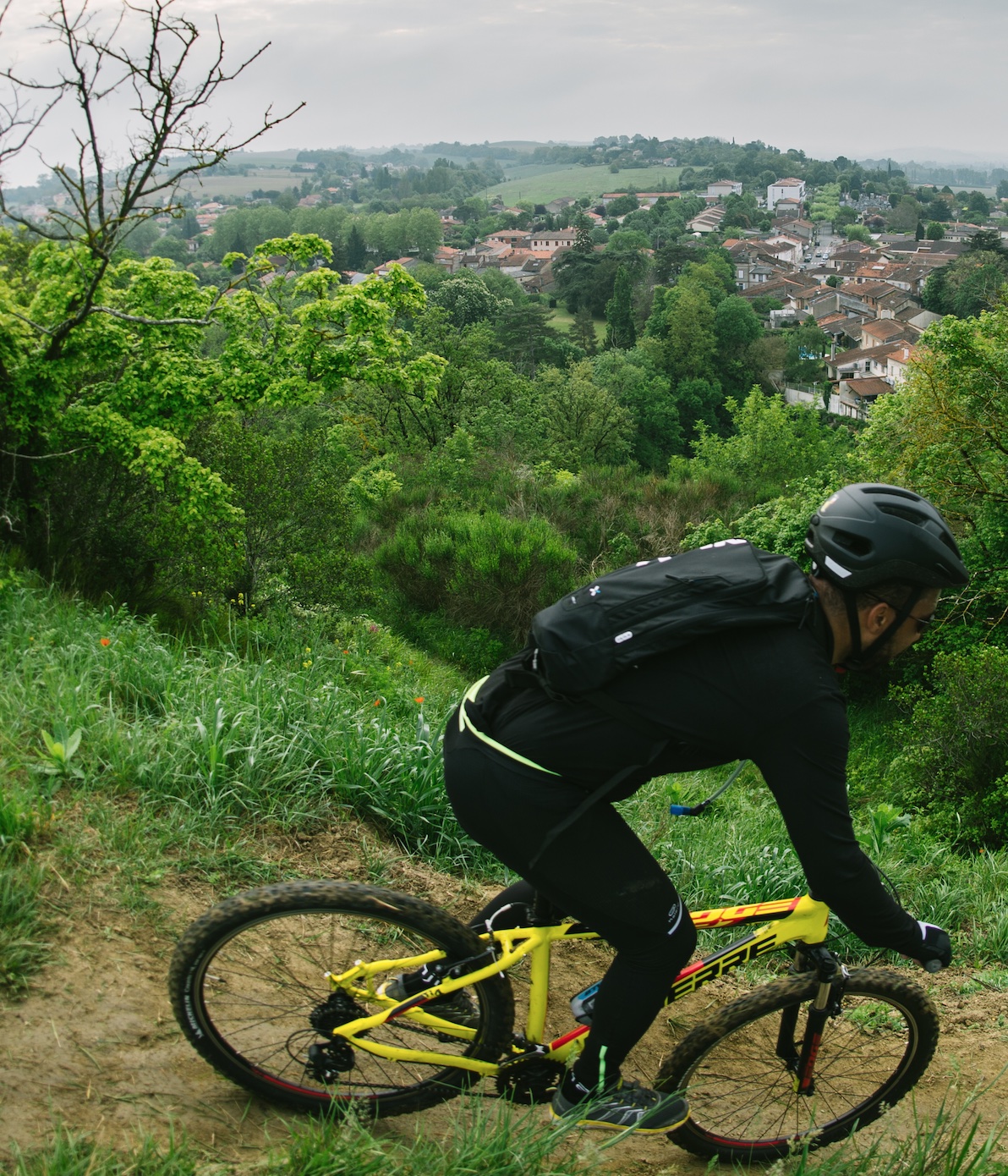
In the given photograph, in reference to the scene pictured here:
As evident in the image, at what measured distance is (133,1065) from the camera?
252cm

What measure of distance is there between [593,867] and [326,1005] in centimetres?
85

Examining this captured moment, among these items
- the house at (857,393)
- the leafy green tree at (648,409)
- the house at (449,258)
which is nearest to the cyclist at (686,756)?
the leafy green tree at (648,409)

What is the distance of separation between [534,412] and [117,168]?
2652cm

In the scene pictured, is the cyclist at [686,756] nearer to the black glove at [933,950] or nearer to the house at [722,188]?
the black glove at [933,950]

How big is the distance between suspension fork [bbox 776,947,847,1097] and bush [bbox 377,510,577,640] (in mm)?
15002

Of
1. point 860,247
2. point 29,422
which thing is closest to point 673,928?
point 29,422

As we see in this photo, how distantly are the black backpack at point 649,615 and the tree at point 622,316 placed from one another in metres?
74.1

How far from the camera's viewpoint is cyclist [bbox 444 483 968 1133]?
6.92ft

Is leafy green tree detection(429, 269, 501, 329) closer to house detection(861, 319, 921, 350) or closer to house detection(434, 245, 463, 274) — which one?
house detection(861, 319, 921, 350)

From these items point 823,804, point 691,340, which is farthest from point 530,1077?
point 691,340

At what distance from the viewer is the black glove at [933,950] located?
94.9 inches

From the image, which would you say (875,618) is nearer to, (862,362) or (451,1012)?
(451,1012)

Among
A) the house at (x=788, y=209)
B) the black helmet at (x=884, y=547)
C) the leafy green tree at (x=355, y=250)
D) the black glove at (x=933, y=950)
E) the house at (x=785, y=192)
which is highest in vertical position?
the house at (x=785, y=192)

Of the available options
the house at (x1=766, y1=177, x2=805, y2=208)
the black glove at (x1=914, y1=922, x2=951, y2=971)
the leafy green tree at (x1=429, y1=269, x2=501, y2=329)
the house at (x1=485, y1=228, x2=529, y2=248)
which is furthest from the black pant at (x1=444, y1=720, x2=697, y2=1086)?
Answer: the house at (x1=766, y1=177, x2=805, y2=208)
